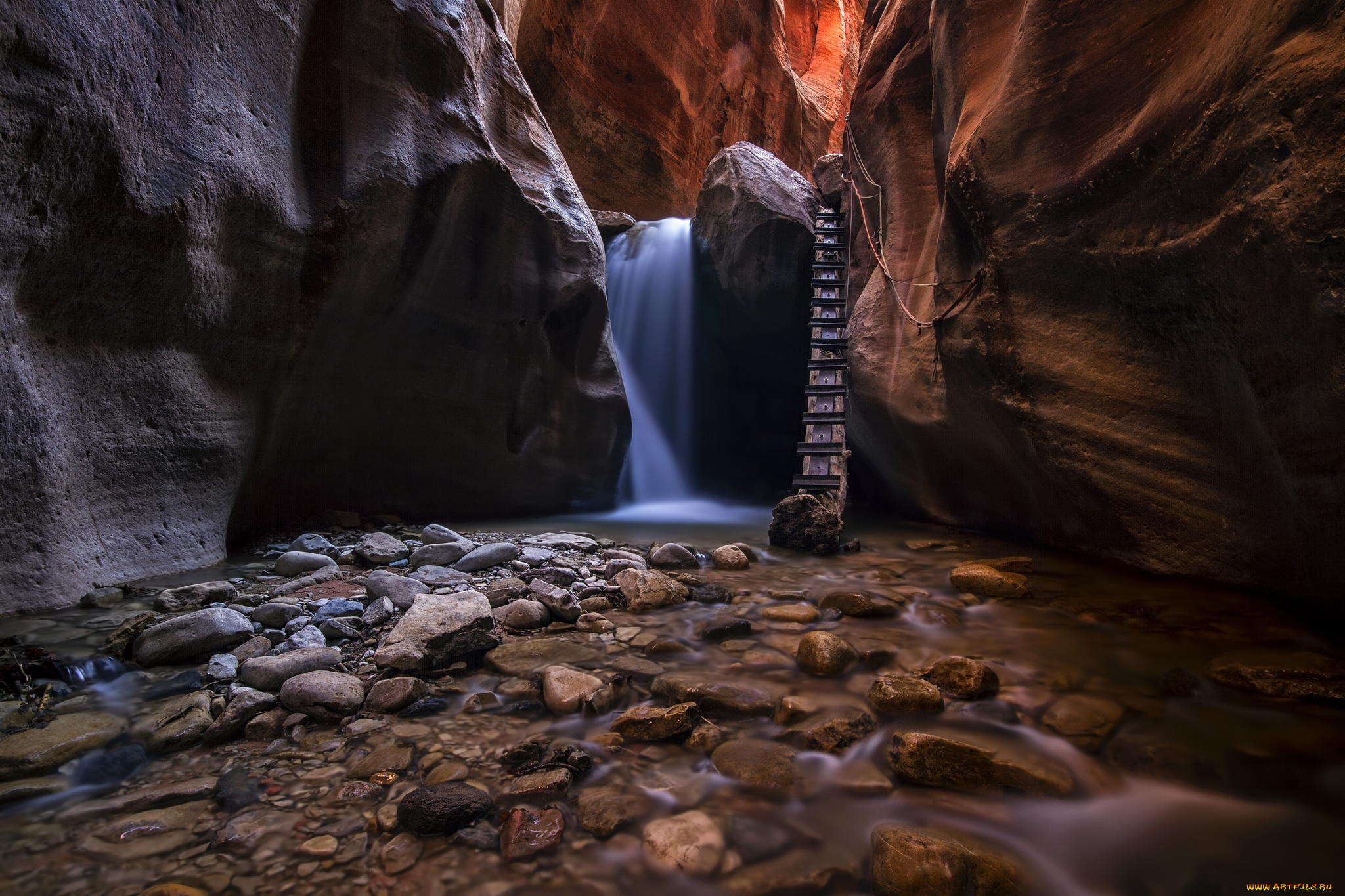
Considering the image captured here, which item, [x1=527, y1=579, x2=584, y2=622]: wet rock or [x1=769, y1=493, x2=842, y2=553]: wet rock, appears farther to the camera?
[x1=769, y1=493, x2=842, y2=553]: wet rock

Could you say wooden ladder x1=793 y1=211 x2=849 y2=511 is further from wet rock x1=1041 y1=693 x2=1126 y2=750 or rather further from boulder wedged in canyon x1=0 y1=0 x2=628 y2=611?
wet rock x1=1041 y1=693 x2=1126 y2=750

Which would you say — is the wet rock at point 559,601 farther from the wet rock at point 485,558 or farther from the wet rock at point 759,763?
the wet rock at point 759,763

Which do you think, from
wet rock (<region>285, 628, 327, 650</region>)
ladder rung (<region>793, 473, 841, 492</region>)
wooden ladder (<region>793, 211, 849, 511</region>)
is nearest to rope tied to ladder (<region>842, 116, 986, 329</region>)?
wooden ladder (<region>793, 211, 849, 511</region>)

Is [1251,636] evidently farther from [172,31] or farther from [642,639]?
[172,31]

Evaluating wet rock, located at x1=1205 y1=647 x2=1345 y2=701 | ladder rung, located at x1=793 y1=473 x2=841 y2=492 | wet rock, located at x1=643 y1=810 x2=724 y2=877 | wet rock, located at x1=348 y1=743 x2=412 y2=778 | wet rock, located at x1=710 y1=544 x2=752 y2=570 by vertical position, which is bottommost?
wet rock, located at x1=710 y1=544 x2=752 y2=570

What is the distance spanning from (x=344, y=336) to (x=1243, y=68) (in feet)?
18.8

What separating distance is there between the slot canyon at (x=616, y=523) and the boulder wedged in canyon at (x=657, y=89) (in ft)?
30.1

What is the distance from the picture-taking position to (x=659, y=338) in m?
10.5

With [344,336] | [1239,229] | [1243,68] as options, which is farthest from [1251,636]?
[344,336]

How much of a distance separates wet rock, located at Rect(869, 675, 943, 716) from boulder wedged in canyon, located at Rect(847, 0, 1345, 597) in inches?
75.9

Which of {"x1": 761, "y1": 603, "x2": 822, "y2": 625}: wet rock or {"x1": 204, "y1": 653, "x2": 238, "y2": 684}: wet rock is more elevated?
{"x1": 204, "y1": 653, "x2": 238, "y2": 684}: wet rock

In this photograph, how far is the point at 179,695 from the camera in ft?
7.15

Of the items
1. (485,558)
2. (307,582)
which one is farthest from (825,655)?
(307,582)

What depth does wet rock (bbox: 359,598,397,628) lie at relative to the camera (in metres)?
2.95
